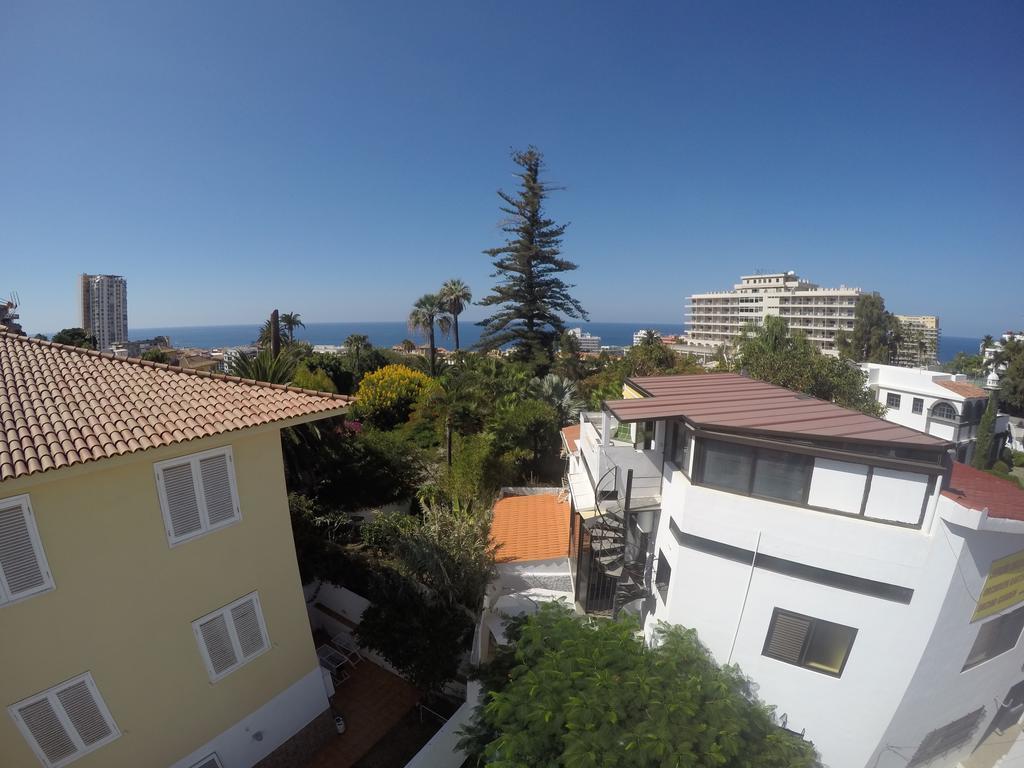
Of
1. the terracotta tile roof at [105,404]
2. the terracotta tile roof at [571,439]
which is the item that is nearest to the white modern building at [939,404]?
the terracotta tile roof at [571,439]

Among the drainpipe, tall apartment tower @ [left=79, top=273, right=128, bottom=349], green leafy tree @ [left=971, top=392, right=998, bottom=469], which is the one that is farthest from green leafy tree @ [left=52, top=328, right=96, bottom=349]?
tall apartment tower @ [left=79, top=273, right=128, bottom=349]

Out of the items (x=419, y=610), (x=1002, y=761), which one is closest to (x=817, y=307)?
(x=1002, y=761)

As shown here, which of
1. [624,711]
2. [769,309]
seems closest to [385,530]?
[624,711]

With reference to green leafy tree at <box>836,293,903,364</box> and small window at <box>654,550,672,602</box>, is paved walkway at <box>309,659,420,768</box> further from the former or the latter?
green leafy tree at <box>836,293,903,364</box>

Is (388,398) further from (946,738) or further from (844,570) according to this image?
(946,738)

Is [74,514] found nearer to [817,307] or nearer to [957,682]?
[957,682]

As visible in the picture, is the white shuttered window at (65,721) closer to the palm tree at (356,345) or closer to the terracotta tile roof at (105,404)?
the terracotta tile roof at (105,404)
